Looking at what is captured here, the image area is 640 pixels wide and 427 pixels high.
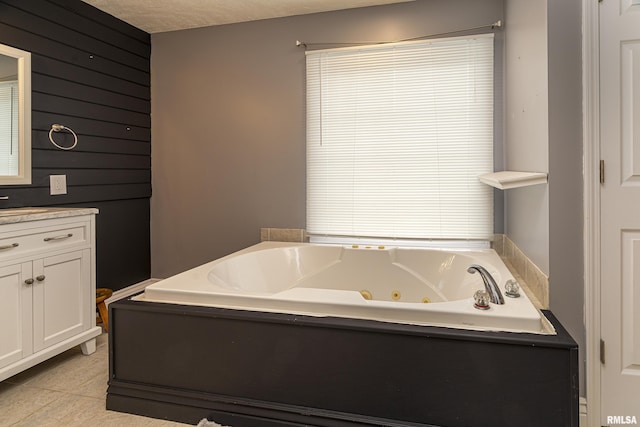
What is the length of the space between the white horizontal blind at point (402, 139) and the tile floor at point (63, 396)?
5.54 ft

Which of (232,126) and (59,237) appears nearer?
(59,237)

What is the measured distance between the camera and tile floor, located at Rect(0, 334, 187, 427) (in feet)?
5.76

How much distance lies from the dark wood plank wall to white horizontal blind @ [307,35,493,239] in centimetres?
146

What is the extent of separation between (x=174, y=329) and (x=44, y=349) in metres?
0.92

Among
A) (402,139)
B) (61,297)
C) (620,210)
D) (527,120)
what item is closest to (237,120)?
(402,139)

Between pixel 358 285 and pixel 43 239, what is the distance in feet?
5.98

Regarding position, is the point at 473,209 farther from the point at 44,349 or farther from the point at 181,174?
the point at 44,349

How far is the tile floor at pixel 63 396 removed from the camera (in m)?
1.76

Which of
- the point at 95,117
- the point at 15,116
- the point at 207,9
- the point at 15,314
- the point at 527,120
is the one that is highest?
the point at 207,9

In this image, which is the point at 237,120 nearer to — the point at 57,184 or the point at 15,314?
the point at 57,184

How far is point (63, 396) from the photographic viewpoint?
1.97m

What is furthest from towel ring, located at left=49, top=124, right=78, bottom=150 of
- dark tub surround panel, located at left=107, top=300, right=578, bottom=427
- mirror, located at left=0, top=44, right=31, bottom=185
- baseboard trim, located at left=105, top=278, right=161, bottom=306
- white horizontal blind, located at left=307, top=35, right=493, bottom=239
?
white horizontal blind, located at left=307, top=35, right=493, bottom=239

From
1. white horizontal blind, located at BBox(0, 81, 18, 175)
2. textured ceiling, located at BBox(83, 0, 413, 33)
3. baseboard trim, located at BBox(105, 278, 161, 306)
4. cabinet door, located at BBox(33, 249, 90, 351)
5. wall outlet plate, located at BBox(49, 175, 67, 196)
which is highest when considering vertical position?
textured ceiling, located at BBox(83, 0, 413, 33)

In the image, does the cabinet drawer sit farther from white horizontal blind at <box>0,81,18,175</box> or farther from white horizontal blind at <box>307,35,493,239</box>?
white horizontal blind at <box>307,35,493,239</box>
